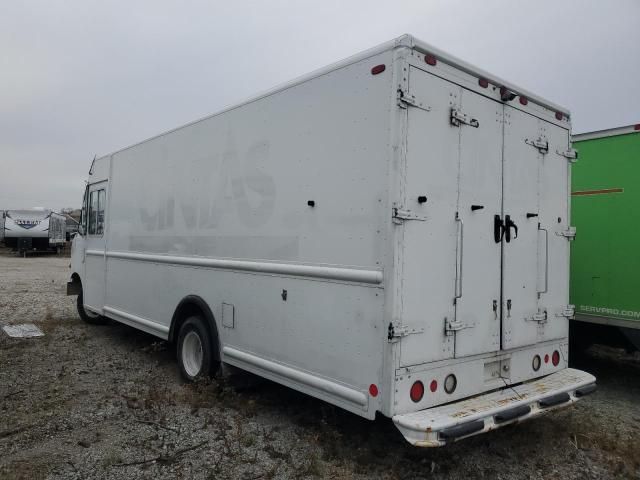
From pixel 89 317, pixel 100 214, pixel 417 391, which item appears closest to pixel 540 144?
pixel 417 391

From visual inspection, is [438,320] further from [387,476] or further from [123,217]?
[123,217]

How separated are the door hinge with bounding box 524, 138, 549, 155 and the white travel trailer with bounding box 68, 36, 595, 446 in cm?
3

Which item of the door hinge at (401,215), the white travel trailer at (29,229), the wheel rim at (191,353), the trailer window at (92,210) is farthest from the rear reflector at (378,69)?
the white travel trailer at (29,229)

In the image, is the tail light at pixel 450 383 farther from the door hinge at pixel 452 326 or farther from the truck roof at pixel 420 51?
the truck roof at pixel 420 51

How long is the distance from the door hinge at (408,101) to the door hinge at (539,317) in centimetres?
217

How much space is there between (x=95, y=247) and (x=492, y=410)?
7.01 metres

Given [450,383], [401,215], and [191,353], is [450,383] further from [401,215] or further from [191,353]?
[191,353]

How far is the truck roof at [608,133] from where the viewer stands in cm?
597

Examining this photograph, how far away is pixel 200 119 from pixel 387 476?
13.7 feet

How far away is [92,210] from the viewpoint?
8.70 meters

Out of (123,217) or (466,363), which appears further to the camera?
(123,217)

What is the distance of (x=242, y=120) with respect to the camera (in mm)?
5133

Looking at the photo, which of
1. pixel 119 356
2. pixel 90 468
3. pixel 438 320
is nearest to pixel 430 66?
pixel 438 320

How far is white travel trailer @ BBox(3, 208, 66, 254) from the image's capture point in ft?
104
